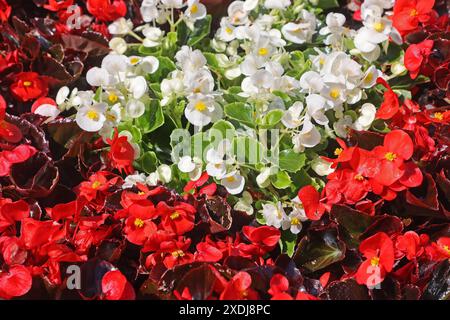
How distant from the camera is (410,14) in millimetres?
1832

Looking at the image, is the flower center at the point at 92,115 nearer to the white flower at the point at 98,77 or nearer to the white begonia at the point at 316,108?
the white flower at the point at 98,77

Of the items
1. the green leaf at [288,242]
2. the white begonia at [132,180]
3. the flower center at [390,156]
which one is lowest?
the green leaf at [288,242]

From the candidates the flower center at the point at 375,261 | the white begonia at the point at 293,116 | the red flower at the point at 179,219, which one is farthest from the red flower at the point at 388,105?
the red flower at the point at 179,219

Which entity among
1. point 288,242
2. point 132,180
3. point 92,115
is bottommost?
point 288,242

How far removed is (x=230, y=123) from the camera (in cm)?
Result: 158

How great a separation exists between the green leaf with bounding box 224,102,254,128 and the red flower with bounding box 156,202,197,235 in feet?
0.91

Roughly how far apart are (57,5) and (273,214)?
1.02 meters

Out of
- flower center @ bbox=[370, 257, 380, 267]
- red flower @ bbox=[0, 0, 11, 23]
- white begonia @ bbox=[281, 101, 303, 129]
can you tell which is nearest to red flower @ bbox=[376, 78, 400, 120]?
white begonia @ bbox=[281, 101, 303, 129]

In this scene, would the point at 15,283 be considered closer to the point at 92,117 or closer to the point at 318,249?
the point at 92,117

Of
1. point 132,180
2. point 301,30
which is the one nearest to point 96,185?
point 132,180

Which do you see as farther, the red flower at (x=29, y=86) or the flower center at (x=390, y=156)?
the red flower at (x=29, y=86)

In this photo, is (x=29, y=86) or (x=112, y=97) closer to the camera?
(x=112, y=97)

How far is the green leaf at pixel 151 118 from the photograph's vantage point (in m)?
1.61

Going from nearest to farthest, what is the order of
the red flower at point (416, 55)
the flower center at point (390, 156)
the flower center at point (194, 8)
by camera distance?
the flower center at point (390, 156)
the red flower at point (416, 55)
the flower center at point (194, 8)
